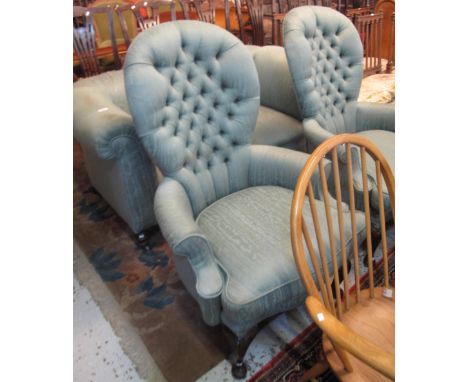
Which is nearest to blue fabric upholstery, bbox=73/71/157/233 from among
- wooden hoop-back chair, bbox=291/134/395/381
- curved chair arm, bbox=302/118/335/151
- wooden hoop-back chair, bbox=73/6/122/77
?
wooden hoop-back chair, bbox=73/6/122/77

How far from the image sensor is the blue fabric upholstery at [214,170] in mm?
1052

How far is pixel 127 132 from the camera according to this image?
152 centimetres

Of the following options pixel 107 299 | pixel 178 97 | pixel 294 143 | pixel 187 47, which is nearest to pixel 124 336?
pixel 107 299

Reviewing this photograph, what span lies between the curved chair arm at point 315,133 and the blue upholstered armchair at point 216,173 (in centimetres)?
29

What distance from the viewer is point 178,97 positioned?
4.27 ft

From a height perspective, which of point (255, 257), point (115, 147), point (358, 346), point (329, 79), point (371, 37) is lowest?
point (255, 257)

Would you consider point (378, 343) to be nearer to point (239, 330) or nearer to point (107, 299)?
point (239, 330)

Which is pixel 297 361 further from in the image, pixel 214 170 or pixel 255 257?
pixel 214 170

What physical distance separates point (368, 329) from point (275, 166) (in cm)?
73

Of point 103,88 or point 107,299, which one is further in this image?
point 103,88

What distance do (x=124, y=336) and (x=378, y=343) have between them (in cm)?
96

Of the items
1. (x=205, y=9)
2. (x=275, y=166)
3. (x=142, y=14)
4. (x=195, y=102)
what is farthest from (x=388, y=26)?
(x=195, y=102)

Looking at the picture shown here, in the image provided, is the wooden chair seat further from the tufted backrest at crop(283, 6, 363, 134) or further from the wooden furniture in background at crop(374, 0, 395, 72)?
the wooden furniture in background at crop(374, 0, 395, 72)
